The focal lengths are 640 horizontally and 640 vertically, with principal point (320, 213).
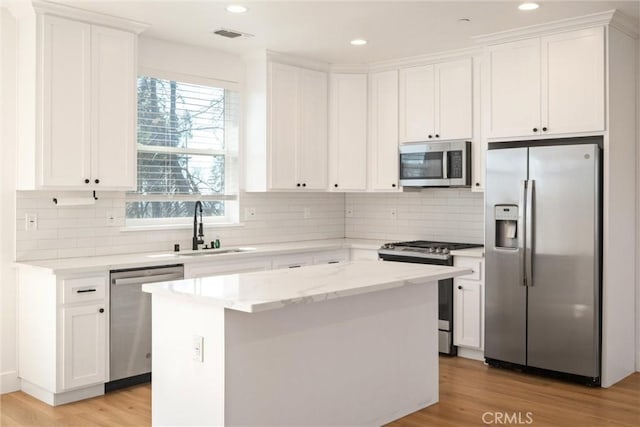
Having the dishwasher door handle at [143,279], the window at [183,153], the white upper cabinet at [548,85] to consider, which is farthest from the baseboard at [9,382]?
the white upper cabinet at [548,85]

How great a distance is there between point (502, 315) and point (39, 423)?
333 cm

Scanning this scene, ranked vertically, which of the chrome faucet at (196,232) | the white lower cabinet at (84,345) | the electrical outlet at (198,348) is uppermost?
the chrome faucet at (196,232)

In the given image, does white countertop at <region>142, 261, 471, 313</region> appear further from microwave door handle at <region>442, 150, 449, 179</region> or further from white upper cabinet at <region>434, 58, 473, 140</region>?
white upper cabinet at <region>434, 58, 473, 140</region>

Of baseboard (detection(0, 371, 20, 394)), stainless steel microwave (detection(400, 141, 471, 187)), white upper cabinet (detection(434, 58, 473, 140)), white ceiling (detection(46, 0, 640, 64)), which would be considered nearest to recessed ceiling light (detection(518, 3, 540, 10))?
white ceiling (detection(46, 0, 640, 64))

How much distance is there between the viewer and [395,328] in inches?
151

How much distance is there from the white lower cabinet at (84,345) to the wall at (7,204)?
56 centimetres

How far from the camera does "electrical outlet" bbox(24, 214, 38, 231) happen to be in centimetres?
448

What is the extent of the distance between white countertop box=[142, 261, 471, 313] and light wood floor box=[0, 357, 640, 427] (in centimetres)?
88

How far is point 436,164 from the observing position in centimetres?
563

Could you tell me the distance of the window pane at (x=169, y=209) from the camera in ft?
17.2

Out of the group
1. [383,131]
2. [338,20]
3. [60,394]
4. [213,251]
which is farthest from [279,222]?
[60,394]

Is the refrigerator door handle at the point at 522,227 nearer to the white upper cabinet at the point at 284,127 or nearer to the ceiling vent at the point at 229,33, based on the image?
the white upper cabinet at the point at 284,127

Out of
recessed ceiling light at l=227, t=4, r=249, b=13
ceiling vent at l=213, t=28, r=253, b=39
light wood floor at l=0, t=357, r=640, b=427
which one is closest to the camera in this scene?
light wood floor at l=0, t=357, r=640, b=427

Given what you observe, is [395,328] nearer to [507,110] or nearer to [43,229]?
[507,110]
